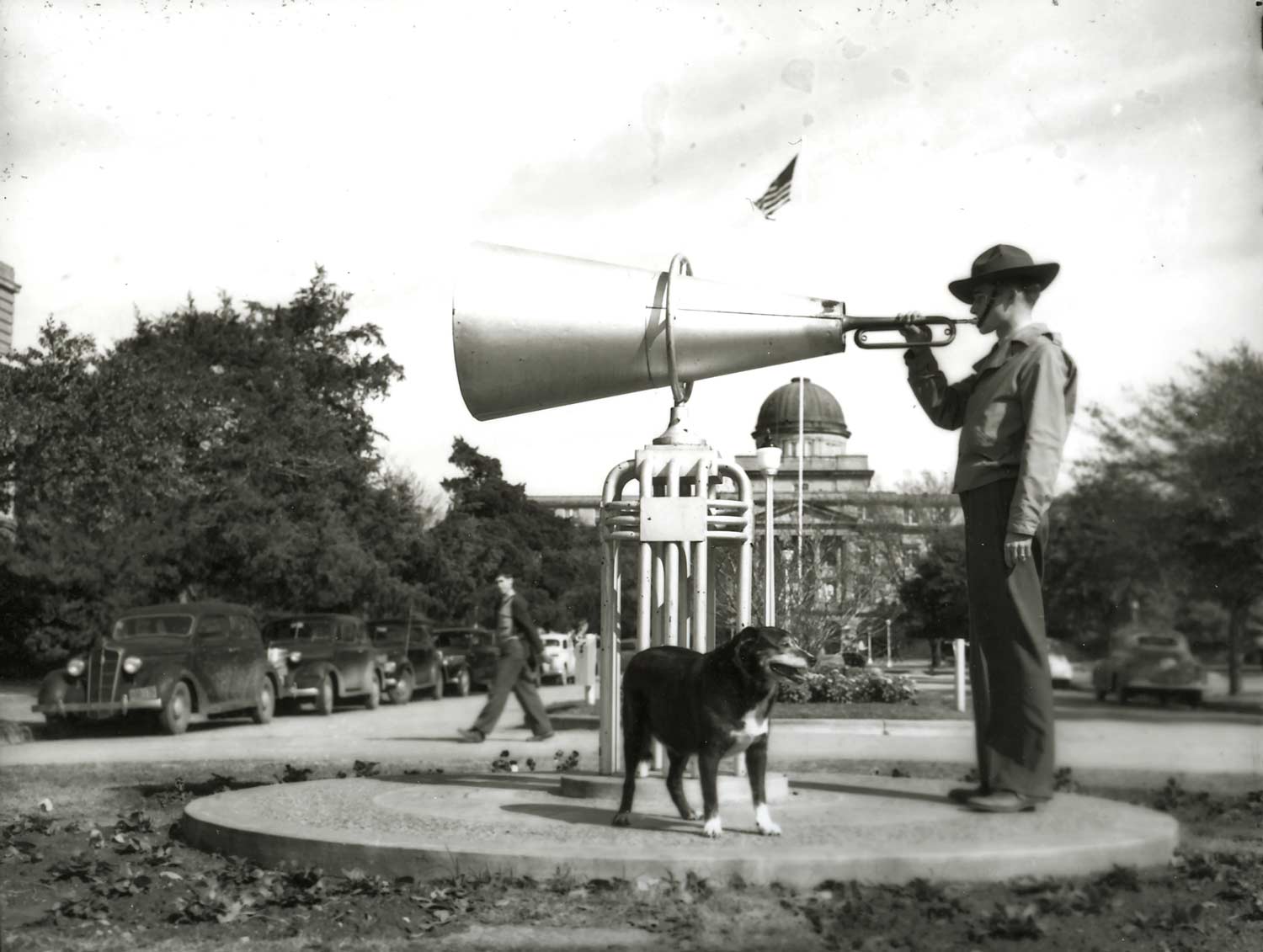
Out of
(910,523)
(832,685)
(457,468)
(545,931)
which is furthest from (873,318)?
(457,468)

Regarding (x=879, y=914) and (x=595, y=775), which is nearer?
(x=879, y=914)

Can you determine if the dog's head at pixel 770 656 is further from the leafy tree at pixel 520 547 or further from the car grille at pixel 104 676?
the leafy tree at pixel 520 547


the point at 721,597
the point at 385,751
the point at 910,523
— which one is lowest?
the point at 385,751

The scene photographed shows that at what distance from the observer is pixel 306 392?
113ft

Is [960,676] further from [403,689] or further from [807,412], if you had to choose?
[807,412]

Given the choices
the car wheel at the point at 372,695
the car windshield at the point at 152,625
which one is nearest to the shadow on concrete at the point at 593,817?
the car windshield at the point at 152,625

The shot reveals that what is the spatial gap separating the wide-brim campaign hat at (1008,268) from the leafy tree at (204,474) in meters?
12.7

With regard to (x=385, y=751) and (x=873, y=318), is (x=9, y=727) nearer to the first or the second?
(x=385, y=751)

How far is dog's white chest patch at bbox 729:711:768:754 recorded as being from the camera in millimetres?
5184

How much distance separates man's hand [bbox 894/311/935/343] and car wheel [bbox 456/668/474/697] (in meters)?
23.9

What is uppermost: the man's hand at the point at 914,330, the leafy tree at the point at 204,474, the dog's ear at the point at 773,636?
the leafy tree at the point at 204,474

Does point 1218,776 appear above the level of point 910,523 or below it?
below

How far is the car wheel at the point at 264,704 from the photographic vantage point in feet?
60.2

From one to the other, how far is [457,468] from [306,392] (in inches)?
850
